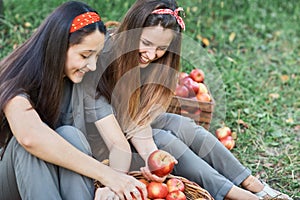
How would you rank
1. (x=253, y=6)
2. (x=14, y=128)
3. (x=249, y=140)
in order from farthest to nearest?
1. (x=253, y=6)
2. (x=249, y=140)
3. (x=14, y=128)

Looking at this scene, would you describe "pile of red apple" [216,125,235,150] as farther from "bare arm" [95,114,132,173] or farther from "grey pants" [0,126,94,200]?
"grey pants" [0,126,94,200]

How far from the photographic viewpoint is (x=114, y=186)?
7.62 feet

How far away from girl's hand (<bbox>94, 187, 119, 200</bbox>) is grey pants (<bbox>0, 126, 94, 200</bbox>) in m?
0.04

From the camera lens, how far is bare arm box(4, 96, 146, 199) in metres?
2.18

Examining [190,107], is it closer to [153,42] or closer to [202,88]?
[202,88]

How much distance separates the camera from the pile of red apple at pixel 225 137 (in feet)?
11.1

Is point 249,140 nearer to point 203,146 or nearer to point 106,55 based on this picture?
point 203,146

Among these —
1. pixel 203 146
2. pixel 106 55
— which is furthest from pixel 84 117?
pixel 203 146

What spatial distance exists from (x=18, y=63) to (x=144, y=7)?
0.68 metres

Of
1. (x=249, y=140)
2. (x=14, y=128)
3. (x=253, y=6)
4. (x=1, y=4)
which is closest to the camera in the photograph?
(x=14, y=128)

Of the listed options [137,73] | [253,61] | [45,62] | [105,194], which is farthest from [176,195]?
[253,61]

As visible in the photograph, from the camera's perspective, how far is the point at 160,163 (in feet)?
8.32

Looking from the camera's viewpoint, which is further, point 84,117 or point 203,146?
point 203,146

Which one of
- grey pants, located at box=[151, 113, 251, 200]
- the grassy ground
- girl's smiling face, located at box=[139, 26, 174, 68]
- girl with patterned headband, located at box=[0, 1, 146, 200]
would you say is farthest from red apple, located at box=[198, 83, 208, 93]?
girl with patterned headband, located at box=[0, 1, 146, 200]
